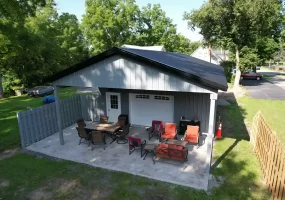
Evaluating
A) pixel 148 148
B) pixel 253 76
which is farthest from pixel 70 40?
pixel 253 76

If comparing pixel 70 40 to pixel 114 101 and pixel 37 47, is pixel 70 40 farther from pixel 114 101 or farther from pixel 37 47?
pixel 114 101

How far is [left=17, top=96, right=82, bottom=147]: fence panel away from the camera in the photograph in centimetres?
909

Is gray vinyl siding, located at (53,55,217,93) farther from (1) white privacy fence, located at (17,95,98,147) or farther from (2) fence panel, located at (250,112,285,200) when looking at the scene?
(2) fence panel, located at (250,112,285,200)

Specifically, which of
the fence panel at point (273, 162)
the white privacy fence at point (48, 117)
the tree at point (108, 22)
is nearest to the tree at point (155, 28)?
the tree at point (108, 22)

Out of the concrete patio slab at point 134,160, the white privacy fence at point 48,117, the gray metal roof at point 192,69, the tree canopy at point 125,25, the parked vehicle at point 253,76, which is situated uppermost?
the tree canopy at point 125,25

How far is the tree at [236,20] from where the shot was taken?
2064 centimetres

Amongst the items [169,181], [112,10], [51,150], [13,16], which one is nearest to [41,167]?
[51,150]

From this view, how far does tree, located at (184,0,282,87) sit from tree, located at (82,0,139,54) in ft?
61.0

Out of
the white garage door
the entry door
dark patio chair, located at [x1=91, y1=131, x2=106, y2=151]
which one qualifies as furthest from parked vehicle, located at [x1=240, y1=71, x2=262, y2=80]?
dark patio chair, located at [x1=91, y1=131, x2=106, y2=151]

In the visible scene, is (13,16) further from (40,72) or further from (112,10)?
(112,10)

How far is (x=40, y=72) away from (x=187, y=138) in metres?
25.2

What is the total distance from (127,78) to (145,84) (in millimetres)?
772

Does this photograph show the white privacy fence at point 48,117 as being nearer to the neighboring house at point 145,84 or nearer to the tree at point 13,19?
the neighboring house at point 145,84

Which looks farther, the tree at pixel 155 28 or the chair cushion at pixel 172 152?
the tree at pixel 155 28
